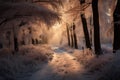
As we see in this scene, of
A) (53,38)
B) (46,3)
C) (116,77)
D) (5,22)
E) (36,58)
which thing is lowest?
(53,38)

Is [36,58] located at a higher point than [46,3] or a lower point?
lower

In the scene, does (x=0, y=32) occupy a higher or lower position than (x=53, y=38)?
higher

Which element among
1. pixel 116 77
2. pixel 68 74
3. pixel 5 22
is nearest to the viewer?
pixel 116 77

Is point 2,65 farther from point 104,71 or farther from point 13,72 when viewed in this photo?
point 104,71

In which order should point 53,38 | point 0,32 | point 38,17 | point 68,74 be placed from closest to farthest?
point 68,74, point 38,17, point 0,32, point 53,38

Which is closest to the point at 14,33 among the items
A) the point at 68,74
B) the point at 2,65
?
the point at 2,65

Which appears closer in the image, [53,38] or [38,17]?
[38,17]

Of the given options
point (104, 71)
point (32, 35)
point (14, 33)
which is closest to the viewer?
point (104, 71)

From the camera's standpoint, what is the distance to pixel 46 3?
72.1 ft

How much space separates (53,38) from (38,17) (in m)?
47.0

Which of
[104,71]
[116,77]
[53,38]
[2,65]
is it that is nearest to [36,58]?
[2,65]

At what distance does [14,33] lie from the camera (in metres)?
19.9

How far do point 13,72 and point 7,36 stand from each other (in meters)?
10.9

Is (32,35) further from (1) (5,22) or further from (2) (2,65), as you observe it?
(2) (2,65)
